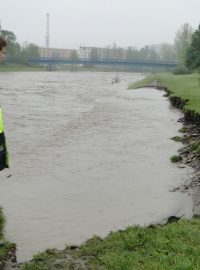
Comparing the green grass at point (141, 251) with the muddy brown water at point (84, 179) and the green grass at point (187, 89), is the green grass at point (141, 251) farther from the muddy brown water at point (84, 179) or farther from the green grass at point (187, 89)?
the green grass at point (187, 89)

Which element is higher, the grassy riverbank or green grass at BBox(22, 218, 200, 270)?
green grass at BBox(22, 218, 200, 270)

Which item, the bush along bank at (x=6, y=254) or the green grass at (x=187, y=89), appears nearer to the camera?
the bush along bank at (x=6, y=254)

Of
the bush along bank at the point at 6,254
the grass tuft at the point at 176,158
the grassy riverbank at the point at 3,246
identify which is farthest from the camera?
the grass tuft at the point at 176,158

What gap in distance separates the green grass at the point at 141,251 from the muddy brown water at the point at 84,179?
1.53m

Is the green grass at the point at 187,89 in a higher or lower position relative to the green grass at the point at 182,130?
higher

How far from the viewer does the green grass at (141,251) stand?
8945 mm

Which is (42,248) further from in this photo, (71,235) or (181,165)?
(181,165)

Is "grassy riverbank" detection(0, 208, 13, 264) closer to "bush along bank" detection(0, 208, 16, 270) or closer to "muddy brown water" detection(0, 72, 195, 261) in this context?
"bush along bank" detection(0, 208, 16, 270)

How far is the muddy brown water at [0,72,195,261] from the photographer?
1331cm

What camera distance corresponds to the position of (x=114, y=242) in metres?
10.3

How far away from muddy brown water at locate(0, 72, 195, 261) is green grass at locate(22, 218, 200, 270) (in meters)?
1.53

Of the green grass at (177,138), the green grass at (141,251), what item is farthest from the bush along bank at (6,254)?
the green grass at (177,138)

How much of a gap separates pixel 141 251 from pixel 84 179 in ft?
30.7

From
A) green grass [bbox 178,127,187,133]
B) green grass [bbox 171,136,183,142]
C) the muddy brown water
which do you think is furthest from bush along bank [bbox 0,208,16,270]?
green grass [bbox 178,127,187,133]
